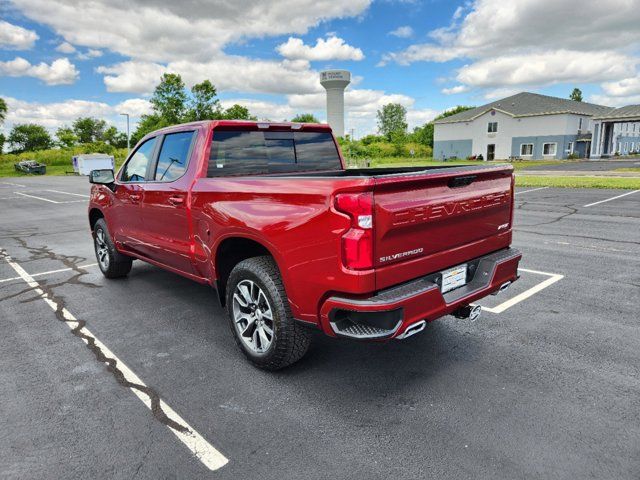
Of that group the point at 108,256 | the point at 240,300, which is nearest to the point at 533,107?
the point at 108,256

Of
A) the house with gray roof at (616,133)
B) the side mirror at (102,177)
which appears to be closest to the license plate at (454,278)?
the side mirror at (102,177)

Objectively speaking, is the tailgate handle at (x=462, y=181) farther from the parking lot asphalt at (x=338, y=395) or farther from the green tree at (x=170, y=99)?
the green tree at (x=170, y=99)

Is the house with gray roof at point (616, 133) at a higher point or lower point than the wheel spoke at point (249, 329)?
higher

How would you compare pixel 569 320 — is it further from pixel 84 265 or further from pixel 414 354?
pixel 84 265

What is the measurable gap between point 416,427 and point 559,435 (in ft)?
2.74

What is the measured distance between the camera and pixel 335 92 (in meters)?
77.2

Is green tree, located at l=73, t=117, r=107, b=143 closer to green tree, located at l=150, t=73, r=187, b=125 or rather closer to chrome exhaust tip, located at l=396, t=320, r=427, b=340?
green tree, located at l=150, t=73, r=187, b=125

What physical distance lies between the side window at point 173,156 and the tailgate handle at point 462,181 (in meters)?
2.42

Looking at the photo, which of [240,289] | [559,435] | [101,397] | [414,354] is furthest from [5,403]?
[559,435]

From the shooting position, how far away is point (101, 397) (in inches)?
127

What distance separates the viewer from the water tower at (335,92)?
76.2 meters

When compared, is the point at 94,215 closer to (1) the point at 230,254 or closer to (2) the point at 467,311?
(1) the point at 230,254

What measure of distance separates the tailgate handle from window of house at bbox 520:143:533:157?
54.6 meters

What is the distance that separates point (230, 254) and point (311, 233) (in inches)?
48.9
